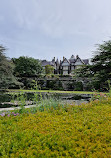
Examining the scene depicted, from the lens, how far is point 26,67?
28.0 meters

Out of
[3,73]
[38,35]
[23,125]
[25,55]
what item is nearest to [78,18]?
[38,35]

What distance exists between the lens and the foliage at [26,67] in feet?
90.8

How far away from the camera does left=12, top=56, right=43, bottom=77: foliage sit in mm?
27688

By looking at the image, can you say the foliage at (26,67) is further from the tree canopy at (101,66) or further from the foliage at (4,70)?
the tree canopy at (101,66)

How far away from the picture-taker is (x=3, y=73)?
55.5 ft

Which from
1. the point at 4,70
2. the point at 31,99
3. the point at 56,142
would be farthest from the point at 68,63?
the point at 56,142

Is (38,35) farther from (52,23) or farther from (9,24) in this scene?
(9,24)

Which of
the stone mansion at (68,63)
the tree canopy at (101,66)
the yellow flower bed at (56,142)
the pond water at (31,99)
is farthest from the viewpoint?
the stone mansion at (68,63)

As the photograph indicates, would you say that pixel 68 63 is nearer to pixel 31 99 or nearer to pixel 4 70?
pixel 4 70

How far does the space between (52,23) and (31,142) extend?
337 inches

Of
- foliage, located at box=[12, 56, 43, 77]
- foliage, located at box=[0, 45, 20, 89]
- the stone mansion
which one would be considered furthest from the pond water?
the stone mansion

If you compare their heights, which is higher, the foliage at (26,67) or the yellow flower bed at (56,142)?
the foliage at (26,67)

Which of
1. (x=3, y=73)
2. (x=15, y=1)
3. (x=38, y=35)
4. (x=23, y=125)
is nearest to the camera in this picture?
(x=23, y=125)

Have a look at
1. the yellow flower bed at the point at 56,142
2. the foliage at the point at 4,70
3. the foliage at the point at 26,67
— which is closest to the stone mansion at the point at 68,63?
the foliage at the point at 26,67
